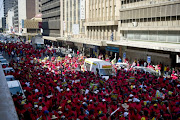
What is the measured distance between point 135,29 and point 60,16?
40091 millimetres

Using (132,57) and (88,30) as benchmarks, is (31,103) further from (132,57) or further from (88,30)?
(88,30)

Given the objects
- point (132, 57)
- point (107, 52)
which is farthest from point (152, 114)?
point (107, 52)

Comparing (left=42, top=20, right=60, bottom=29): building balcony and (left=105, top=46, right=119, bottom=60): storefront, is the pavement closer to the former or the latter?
(left=105, top=46, right=119, bottom=60): storefront

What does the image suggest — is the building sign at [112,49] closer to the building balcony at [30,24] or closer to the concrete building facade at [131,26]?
the concrete building facade at [131,26]

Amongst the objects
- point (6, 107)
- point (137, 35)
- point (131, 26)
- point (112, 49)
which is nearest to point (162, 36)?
point (137, 35)

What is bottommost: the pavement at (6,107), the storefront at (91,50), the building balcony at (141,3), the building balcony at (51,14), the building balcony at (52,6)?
the pavement at (6,107)

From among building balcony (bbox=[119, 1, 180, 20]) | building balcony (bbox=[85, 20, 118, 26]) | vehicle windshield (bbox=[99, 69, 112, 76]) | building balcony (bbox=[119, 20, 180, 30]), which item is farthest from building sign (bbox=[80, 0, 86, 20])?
vehicle windshield (bbox=[99, 69, 112, 76])

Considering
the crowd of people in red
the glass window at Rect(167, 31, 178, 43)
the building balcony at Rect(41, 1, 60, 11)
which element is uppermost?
the building balcony at Rect(41, 1, 60, 11)

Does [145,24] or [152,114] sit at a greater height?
[145,24]

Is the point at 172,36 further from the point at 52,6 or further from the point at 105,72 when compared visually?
the point at 52,6

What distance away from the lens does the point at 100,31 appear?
44.0 metres

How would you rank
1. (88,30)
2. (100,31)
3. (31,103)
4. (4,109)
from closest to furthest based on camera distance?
(4,109), (31,103), (100,31), (88,30)

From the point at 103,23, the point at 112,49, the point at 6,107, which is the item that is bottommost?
the point at 6,107

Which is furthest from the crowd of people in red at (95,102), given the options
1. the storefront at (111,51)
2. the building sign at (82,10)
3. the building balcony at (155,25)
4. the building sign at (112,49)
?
the building sign at (82,10)
